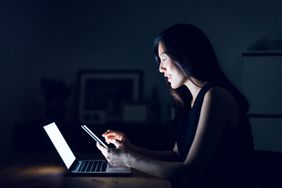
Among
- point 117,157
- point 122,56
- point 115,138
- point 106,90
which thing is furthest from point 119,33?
point 117,157

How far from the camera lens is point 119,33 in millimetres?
4184

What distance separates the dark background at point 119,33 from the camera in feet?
13.5

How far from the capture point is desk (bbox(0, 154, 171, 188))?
1.64 m

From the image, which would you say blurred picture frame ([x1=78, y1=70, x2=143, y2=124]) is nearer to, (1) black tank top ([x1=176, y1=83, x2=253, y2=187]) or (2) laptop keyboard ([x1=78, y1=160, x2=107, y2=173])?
(2) laptop keyboard ([x1=78, y1=160, x2=107, y2=173])

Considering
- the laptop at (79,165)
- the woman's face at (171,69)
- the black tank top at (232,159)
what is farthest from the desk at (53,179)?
the woman's face at (171,69)

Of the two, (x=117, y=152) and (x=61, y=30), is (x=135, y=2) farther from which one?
(x=117, y=152)

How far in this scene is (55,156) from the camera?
7.73 feet

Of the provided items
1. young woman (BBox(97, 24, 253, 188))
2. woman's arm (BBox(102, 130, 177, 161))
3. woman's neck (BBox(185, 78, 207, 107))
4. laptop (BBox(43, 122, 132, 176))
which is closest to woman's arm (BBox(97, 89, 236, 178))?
young woman (BBox(97, 24, 253, 188))

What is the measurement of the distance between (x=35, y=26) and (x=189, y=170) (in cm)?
292

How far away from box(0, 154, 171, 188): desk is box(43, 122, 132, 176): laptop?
0.04m

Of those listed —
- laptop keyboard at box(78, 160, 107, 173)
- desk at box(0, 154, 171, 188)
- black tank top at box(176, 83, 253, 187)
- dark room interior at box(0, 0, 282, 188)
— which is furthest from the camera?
dark room interior at box(0, 0, 282, 188)

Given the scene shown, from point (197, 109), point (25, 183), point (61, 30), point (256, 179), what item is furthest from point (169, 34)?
point (61, 30)

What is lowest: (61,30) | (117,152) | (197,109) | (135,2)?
(117,152)

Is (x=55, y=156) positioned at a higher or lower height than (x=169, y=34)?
lower
